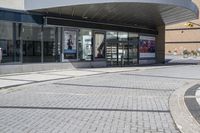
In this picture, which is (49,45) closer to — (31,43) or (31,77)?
(31,43)

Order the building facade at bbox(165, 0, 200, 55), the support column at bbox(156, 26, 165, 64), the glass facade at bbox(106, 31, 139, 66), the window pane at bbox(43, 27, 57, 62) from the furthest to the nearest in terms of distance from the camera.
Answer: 1. the building facade at bbox(165, 0, 200, 55)
2. the support column at bbox(156, 26, 165, 64)
3. the glass facade at bbox(106, 31, 139, 66)
4. the window pane at bbox(43, 27, 57, 62)

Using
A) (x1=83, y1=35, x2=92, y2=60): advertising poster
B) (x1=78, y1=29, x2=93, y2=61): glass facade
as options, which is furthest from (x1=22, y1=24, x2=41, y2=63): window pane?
(x1=83, y1=35, x2=92, y2=60): advertising poster

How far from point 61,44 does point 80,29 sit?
2.33 meters

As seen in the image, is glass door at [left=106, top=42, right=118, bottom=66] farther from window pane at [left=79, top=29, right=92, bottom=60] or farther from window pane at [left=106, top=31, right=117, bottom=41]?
window pane at [left=79, top=29, right=92, bottom=60]

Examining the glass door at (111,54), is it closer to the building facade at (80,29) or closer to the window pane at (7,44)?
the building facade at (80,29)

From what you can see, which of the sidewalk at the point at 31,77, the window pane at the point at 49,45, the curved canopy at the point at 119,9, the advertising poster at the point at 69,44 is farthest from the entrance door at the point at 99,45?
the sidewalk at the point at 31,77

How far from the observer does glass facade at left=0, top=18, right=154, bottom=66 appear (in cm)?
2506

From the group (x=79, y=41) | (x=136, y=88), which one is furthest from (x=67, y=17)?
(x=136, y=88)

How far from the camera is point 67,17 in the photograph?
29.0 m

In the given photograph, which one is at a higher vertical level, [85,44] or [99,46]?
[85,44]

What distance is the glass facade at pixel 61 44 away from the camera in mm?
25062

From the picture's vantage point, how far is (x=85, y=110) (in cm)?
1074

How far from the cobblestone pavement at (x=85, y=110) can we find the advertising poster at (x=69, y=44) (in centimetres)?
1326

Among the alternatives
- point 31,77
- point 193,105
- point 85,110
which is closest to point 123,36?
point 31,77
